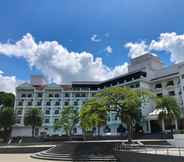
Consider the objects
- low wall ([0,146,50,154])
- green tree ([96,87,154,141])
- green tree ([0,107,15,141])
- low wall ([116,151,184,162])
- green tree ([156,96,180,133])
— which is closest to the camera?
low wall ([116,151,184,162])

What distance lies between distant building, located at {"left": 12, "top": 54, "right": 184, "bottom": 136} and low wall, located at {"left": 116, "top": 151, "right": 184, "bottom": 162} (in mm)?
35362

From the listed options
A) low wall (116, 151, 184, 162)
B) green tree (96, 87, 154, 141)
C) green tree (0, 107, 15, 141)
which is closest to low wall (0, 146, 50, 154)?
green tree (96, 87, 154, 141)

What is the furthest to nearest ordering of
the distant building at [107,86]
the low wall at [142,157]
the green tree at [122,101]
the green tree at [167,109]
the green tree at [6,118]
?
the green tree at [6,118] → the distant building at [107,86] → the green tree at [167,109] → the green tree at [122,101] → the low wall at [142,157]

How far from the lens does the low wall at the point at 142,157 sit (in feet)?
48.8

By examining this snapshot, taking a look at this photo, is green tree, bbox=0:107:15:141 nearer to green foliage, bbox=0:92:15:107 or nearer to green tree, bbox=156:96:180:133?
green foliage, bbox=0:92:15:107

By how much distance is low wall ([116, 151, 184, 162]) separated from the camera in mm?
14887

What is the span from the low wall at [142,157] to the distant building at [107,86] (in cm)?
3536

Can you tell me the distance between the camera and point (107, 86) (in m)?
76.4

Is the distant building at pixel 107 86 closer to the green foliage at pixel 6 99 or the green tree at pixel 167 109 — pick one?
the green foliage at pixel 6 99

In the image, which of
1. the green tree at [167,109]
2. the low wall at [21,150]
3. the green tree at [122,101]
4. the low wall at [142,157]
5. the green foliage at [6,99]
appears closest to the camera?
the low wall at [142,157]

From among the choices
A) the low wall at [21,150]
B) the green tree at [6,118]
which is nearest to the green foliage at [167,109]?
the low wall at [21,150]

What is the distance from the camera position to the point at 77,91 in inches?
3226

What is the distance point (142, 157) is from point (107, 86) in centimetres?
5927

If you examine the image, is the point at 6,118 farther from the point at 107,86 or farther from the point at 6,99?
the point at 107,86
